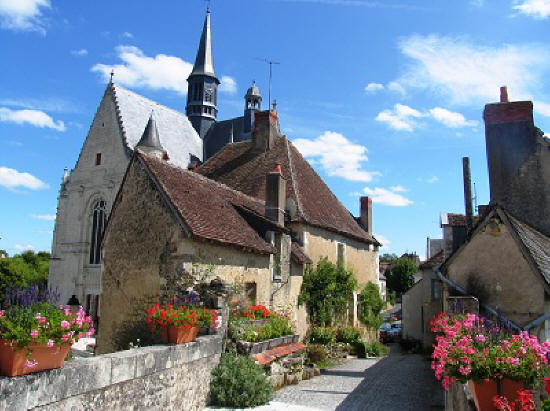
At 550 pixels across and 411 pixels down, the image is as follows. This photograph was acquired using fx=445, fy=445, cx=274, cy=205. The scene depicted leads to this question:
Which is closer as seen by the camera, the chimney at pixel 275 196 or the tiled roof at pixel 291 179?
the chimney at pixel 275 196

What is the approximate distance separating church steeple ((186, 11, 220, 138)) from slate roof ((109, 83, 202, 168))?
Answer: 12.4 ft

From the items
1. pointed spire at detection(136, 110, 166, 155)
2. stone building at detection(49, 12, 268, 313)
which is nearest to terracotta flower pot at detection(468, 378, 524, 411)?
pointed spire at detection(136, 110, 166, 155)

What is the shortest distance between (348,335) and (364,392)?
23.9ft

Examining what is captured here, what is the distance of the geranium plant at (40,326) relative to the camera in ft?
12.6

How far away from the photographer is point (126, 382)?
513cm

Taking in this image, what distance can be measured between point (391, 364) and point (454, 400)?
993cm

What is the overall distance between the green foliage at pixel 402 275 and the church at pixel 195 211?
2464 centimetres

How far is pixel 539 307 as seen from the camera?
734 centimetres

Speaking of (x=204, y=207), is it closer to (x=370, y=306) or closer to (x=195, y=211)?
(x=195, y=211)

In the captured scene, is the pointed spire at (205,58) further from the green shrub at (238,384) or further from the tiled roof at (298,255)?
the green shrub at (238,384)

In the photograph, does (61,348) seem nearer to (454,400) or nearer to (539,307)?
(454,400)

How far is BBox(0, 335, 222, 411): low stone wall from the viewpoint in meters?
3.85

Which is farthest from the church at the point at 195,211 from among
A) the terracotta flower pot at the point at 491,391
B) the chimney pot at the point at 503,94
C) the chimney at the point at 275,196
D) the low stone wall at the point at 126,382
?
the chimney pot at the point at 503,94

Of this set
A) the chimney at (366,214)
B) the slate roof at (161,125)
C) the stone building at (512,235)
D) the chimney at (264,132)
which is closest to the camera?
the stone building at (512,235)
